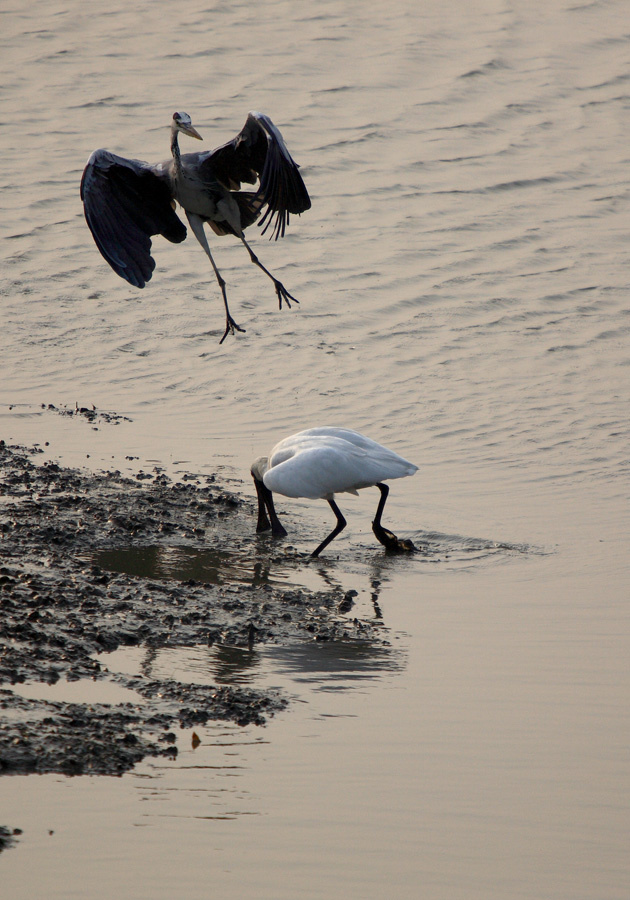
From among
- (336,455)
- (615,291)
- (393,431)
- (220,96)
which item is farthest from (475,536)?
(220,96)

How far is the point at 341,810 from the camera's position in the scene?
4.19m

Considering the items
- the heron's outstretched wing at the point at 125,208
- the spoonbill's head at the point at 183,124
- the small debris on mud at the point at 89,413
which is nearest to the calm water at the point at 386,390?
the small debris on mud at the point at 89,413

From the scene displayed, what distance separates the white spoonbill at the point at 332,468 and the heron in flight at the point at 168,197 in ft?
2.87

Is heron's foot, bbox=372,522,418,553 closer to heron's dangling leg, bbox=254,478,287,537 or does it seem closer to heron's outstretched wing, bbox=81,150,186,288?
heron's dangling leg, bbox=254,478,287,537

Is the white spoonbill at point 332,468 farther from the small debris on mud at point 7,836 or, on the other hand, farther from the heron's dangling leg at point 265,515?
the small debris on mud at point 7,836

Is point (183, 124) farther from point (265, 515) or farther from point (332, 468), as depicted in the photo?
point (265, 515)

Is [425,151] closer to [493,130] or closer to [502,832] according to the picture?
[493,130]

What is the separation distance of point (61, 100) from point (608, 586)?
1344 centimetres

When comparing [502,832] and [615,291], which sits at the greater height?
[502,832]

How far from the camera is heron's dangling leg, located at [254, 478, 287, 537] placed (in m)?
8.19

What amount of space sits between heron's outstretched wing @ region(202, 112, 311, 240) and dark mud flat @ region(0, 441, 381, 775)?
1991mm

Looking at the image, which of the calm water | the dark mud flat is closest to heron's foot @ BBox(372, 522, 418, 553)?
the calm water

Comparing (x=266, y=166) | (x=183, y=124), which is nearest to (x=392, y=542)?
(x=266, y=166)

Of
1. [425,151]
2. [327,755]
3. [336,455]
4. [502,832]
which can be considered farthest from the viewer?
[425,151]
